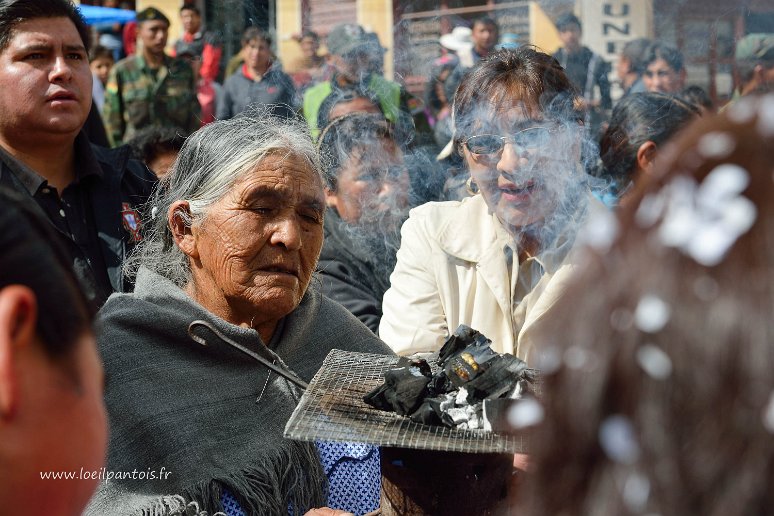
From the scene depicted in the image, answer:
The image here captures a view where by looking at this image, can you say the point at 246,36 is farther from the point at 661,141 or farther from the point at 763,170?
the point at 763,170

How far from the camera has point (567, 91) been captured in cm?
360

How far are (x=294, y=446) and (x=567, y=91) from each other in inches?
66.2

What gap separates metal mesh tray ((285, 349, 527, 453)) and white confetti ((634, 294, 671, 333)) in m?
0.84

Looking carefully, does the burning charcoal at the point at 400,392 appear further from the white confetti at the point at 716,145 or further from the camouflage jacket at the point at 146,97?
the camouflage jacket at the point at 146,97

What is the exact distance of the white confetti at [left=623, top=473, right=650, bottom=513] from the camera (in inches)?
34.2

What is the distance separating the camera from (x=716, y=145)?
0.90m

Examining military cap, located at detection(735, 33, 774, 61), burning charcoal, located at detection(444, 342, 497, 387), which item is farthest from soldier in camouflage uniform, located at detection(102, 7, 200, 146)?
burning charcoal, located at detection(444, 342, 497, 387)

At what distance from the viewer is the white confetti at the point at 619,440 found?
2.87 ft

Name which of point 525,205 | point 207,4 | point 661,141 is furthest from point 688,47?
point 207,4

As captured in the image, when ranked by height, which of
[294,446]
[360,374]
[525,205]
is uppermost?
[525,205]

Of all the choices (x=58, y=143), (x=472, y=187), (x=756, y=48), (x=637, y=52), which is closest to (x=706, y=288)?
(x=472, y=187)

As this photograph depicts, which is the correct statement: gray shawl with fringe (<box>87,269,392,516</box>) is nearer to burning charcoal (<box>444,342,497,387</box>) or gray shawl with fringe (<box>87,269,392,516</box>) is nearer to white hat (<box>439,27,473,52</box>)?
burning charcoal (<box>444,342,497,387</box>)

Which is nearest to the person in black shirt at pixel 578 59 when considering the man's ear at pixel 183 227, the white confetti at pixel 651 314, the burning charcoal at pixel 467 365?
the man's ear at pixel 183 227

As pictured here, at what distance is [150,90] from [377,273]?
5.20m
